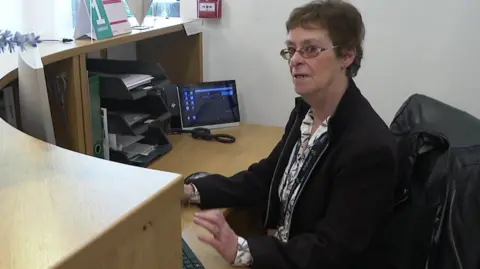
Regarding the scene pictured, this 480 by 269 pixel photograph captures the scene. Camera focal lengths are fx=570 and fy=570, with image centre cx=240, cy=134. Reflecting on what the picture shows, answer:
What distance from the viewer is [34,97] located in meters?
1.26

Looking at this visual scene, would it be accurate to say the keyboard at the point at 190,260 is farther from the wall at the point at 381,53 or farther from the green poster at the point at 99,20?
the wall at the point at 381,53

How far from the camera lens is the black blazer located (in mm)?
1235

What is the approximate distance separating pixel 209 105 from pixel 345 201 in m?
1.07

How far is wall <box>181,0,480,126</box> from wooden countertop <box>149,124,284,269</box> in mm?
223

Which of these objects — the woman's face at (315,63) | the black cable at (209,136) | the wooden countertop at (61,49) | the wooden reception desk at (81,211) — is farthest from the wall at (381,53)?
the wooden reception desk at (81,211)

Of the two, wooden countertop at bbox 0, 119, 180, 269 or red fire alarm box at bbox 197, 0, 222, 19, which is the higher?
red fire alarm box at bbox 197, 0, 222, 19

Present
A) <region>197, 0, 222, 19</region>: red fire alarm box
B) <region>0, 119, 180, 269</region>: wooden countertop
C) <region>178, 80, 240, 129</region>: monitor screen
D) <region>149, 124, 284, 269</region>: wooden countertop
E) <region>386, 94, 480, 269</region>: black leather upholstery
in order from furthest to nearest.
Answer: <region>197, 0, 222, 19</region>: red fire alarm box → <region>178, 80, 240, 129</region>: monitor screen → <region>149, 124, 284, 269</region>: wooden countertop → <region>386, 94, 480, 269</region>: black leather upholstery → <region>0, 119, 180, 269</region>: wooden countertop

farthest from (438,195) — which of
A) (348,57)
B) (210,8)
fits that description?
(210,8)

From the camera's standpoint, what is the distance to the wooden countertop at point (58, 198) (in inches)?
24.1

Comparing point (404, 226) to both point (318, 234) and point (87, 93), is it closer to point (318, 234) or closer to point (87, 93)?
point (318, 234)

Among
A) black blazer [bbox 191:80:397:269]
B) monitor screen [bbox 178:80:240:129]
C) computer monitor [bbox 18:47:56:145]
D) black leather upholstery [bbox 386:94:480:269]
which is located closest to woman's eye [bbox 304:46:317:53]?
black blazer [bbox 191:80:397:269]

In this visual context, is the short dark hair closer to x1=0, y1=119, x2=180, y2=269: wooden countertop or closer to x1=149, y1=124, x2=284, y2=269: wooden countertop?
x1=149, y1=124, x2=284, y2=269: wooden countertop

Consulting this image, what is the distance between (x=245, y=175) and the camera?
5.24ft

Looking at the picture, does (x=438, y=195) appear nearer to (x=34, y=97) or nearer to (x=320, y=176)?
(x=320, y=176)
